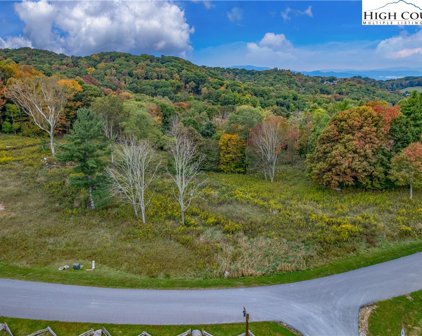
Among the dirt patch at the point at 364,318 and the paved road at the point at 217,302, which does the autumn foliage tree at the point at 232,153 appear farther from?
the dirt patch at the point at 364,318

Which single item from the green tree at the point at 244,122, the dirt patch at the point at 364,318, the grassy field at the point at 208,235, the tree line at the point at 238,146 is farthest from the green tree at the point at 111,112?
the dirt patch at the point at 364,318

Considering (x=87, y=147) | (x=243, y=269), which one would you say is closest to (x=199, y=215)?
(x=243, y=269)

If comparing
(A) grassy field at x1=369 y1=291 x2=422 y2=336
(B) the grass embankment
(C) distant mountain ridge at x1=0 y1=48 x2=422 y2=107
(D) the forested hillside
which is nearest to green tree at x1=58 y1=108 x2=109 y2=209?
(B) the grass embankment

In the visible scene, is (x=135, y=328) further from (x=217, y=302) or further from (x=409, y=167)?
(x=409, y=167)

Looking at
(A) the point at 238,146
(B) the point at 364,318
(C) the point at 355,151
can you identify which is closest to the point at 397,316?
(B) the point at 364,318

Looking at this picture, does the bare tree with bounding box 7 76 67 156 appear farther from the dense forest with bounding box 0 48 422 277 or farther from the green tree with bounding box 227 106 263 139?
the green tree with bounding box 227 106 263 139
